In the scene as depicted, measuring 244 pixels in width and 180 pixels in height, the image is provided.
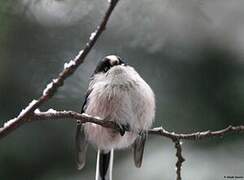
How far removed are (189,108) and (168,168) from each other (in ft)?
2.01

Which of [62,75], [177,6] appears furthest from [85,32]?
[62,75]

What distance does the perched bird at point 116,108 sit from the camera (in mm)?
2764

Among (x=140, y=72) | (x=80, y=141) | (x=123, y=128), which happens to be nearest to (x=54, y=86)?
(x=123, y=128)

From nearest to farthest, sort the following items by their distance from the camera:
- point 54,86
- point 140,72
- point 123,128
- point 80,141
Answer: point 54,86
point 123,128
point 80,141
point 140,72

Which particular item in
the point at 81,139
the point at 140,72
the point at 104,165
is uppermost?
the point at 140,72

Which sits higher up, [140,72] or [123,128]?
[140,72]

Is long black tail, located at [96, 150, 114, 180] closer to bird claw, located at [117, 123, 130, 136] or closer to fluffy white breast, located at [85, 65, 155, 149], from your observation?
fluffy white breast, located at [85, 65, 155, 149]

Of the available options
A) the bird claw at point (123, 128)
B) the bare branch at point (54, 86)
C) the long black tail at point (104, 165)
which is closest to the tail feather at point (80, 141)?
the long black tail at point (104, 165)

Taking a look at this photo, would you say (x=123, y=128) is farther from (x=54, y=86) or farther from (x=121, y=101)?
(x=54, y=86)

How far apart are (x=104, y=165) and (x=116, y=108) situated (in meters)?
0.45

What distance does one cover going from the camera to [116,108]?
2.74 meters

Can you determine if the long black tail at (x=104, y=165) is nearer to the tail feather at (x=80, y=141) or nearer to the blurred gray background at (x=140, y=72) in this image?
the tail feather at (x=80, y=141)

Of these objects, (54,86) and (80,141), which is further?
(80,141)

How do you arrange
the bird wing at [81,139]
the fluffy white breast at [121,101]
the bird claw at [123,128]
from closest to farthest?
the bird claw at [123,128]
the fluffy white breast at [121,101]
the bird wing at [81,139]
